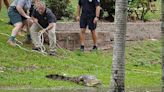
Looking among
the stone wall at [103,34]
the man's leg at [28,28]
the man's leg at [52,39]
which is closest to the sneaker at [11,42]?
the man's leg at [28,28]

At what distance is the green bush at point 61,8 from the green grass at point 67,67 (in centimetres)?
287

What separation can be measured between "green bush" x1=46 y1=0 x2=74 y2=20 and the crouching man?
4.08 m

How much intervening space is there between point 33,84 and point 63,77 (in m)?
0.91

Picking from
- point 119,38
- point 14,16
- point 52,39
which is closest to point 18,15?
point 14,16

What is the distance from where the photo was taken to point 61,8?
19688 millimetres

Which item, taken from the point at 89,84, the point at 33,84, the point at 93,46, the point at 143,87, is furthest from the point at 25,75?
the point at 93,46

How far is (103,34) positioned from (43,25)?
2.55m

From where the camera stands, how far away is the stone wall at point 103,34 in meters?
16.2

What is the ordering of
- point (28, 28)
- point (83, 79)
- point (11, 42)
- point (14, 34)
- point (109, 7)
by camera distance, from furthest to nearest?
point (109, 7) → point (28, 28) → point (11, 42) → point (14, 34) → point (83, 79)

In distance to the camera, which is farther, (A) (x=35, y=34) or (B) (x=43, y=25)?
(B) (x=43, y=25)

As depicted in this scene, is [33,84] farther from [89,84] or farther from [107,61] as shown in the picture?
[107,61]

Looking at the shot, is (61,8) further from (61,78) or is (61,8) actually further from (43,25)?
(61,78)

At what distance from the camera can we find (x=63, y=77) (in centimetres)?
1230

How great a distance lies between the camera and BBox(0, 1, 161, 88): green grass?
11.9m
